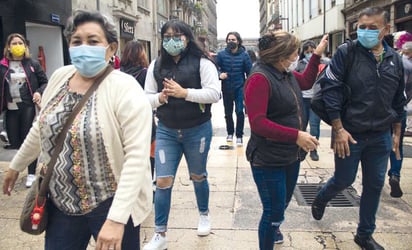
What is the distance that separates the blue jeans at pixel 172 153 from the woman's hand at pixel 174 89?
0.34 meters

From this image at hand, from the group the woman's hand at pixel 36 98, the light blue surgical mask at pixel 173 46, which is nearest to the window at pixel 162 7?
the woman's hand at pixel 36 98

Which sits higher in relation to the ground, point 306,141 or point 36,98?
point 36,98

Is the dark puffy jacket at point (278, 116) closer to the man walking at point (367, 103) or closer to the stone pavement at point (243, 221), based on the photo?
the man walking at point (367, 103)

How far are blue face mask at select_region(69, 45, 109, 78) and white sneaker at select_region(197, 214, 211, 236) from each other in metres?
2.14

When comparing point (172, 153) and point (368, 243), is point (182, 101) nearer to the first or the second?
point (172, 153)

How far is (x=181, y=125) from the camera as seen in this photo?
3.56 meters

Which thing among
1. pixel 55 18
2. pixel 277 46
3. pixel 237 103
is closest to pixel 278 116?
A: pixel 277 46

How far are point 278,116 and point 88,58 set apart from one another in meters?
1.36

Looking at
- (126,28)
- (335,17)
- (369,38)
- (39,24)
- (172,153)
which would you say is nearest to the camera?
Answer: (369,38)

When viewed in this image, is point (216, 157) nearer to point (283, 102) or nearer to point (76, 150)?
point (283, 102)

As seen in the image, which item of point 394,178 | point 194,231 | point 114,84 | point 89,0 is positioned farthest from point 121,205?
point 89,0

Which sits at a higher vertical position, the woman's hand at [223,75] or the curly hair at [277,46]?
the curly hair at [277,46]

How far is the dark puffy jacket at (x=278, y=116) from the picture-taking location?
2889mm

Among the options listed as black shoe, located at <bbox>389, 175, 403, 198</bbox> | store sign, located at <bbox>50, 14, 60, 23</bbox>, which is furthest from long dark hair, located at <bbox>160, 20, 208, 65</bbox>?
store sign, located at <bbox>50, 14, 60, 23</bbox>
